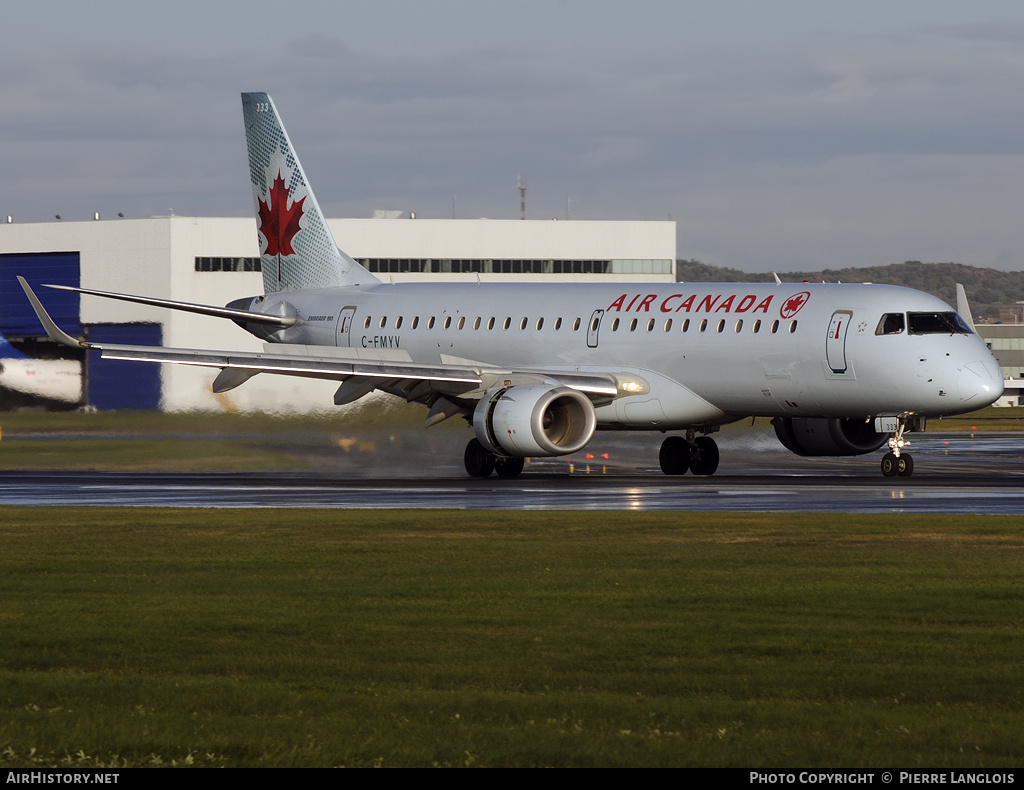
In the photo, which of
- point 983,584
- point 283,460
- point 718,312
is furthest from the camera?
point 283,460

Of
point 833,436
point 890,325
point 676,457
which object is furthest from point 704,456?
point 890,325

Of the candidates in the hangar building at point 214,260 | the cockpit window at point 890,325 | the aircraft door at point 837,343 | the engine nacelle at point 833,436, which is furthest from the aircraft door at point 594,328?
the hangar building at point 214,260

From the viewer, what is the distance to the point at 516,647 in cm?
1195

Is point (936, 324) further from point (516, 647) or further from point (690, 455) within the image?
point (516, 647)

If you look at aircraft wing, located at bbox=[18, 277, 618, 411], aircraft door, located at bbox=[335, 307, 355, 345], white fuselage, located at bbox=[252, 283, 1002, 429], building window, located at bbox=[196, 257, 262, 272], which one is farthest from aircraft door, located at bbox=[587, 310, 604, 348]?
building window, located at bbox=[196, 257, 262, 272]

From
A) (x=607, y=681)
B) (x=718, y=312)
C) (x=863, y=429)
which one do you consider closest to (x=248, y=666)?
(x=607, y=681)

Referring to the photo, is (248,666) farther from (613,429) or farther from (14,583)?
(613,429)

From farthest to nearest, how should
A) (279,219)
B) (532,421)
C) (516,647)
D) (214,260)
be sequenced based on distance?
(214,260)
(279,219)
(532,421)
(516,647)

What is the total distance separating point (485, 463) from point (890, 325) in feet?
30.2

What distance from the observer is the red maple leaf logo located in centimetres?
4284

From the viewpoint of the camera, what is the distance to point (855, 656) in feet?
37.7

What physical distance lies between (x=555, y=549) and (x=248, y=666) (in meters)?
7.63

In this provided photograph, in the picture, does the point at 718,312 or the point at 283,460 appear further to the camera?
the point at 283,460

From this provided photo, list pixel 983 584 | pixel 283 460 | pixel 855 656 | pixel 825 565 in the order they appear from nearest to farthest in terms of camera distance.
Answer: pixel 855 656
pixel 983 584
pixel 825 565
pixel 283 460
